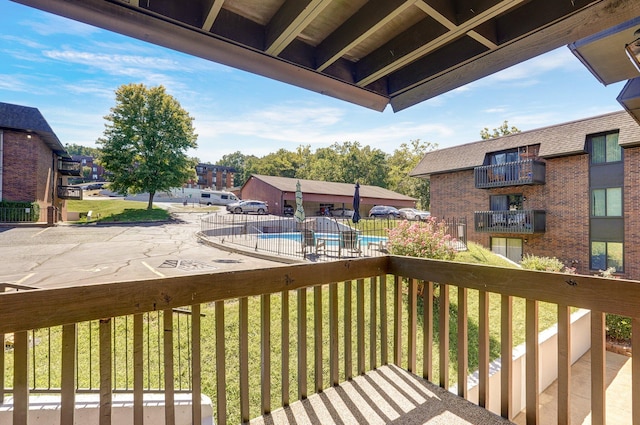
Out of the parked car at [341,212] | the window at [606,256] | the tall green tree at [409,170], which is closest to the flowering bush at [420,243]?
the window at [606,256]

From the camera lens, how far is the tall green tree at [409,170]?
33.1 meters

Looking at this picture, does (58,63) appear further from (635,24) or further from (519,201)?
(519,201)

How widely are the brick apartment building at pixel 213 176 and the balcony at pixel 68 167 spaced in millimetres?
25744

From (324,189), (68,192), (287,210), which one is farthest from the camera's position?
(324,189)

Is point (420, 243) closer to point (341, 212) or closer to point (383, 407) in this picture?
point (383, 407)

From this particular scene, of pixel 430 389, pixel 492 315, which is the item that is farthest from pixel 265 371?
pixel 492 315

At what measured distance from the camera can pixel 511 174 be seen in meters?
14.2

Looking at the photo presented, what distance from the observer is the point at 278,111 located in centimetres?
1086

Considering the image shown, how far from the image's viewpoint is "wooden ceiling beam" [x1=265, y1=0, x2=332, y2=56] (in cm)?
144

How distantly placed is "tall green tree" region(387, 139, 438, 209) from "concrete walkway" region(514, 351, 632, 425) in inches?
1086

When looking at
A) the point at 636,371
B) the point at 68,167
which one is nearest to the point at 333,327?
the point at 636,371

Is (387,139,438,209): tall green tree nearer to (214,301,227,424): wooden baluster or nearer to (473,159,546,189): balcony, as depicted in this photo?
(473,159,546,189): balcony

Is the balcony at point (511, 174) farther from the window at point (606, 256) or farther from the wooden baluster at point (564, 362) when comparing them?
the wooden baluster at point (564, 362)

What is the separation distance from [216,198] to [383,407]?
39.0 meters
